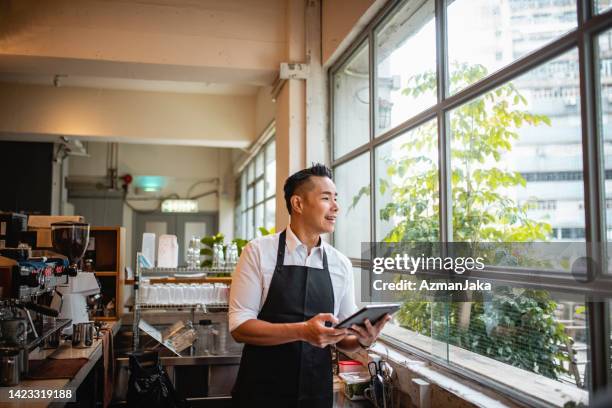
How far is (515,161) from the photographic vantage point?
2027 mm

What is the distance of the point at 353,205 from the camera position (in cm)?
410

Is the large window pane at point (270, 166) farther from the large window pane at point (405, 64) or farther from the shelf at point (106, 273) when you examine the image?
the large window pane at point (405, 64)

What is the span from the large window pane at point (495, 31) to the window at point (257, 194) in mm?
4189

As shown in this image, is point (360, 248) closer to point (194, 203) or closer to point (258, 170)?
point (258, 170)

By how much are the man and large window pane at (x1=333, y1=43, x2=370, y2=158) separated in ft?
5.69

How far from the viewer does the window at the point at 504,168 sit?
164cm

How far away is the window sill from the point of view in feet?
5.80

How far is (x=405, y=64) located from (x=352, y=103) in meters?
1.02

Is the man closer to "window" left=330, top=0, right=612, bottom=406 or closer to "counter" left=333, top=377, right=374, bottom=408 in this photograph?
"counter" left=333, top=377, right=374, bottom=408

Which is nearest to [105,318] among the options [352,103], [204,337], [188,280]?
[188,280]

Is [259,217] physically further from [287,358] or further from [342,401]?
[287,358]

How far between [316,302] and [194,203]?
8.30m

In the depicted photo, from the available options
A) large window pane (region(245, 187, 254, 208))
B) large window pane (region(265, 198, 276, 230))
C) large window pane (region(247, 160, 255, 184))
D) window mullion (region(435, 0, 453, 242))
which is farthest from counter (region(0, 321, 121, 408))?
large window pane (region(245, 187, 254, 208))

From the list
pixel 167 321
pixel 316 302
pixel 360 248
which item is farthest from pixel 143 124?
pixel 316 302
